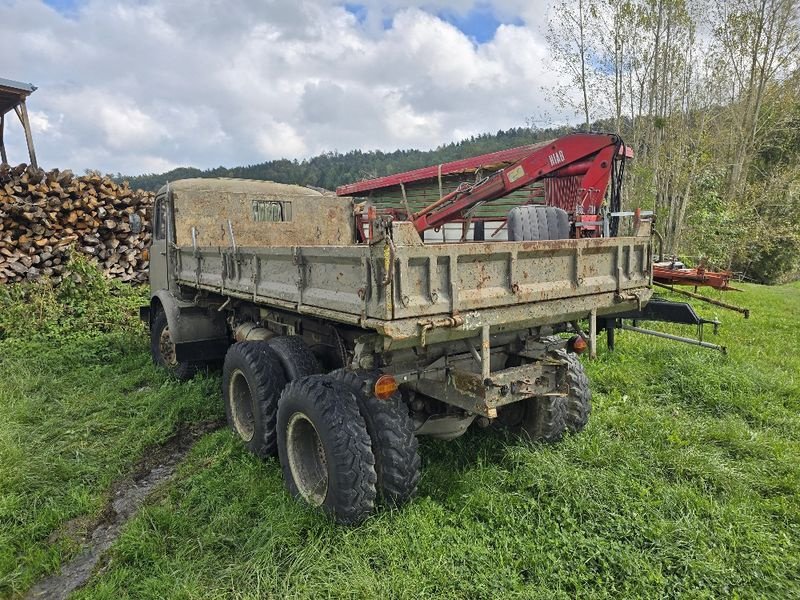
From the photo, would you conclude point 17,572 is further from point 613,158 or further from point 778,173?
point 778,173

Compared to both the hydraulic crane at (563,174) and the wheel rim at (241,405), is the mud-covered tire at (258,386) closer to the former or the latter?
the wheel rim at (241,405)

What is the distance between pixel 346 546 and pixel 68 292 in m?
8.23

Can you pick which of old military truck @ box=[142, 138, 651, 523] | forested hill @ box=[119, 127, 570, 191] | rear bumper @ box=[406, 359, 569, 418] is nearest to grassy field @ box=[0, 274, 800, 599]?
old military truck @ box=[142, 138, 651, 523]

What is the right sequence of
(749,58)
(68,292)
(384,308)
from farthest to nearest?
(749,58), (68,292), (384,308)

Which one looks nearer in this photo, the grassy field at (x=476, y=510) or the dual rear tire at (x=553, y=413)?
the grassy field at (x=476, y=510)

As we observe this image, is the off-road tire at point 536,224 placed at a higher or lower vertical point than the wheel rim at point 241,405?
higher

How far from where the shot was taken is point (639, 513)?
311 cm

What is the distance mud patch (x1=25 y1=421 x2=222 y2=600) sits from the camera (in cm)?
296

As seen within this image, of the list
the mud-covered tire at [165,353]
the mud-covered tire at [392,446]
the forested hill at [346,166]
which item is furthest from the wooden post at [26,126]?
the forested hill at [346,166]

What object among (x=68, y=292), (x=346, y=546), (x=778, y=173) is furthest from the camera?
(x=778, y=173)

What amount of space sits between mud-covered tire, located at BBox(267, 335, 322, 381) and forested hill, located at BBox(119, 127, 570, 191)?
1323 inches

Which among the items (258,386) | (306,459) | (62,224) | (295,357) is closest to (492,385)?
(306,459)

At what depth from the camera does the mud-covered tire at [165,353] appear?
19.8 ft

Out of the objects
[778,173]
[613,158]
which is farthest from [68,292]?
[778,173]
